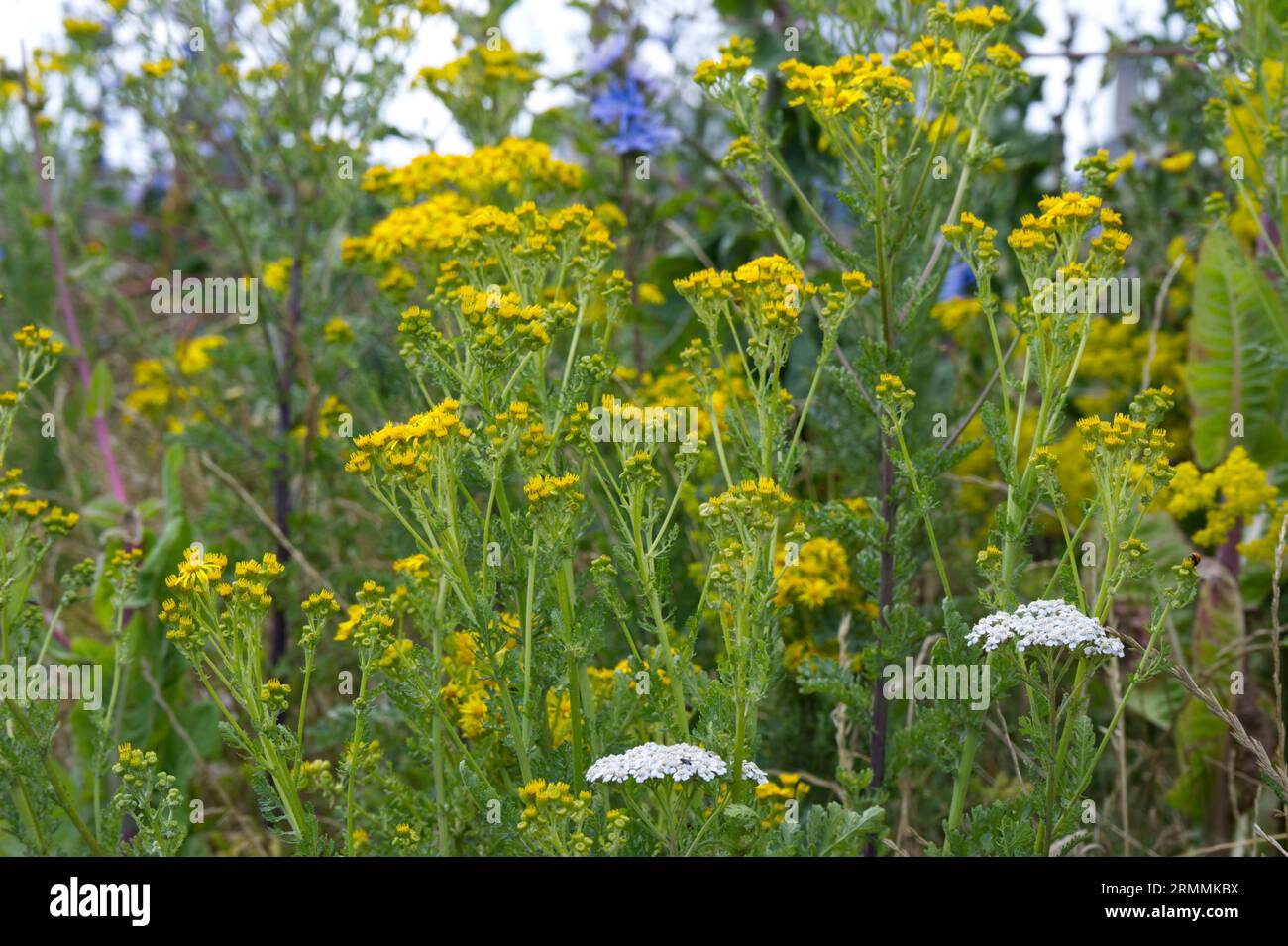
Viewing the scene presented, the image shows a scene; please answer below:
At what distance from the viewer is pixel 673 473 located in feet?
10.4

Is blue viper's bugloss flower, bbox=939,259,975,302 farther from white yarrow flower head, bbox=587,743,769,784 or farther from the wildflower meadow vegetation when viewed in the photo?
white yarrow flower head, bbox=587,743,769,784

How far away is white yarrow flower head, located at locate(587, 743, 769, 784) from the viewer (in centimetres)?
181

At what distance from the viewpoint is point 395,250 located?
9.04ft

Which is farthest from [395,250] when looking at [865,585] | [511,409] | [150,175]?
[150,175]

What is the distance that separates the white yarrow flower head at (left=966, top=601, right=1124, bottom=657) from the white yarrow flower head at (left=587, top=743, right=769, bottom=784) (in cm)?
43

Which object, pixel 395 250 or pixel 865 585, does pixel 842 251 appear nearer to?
pixel 865 585

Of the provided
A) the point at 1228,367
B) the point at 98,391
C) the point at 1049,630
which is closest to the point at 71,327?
the point at 98,391

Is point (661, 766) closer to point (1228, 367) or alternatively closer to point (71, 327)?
point (1228, 367)

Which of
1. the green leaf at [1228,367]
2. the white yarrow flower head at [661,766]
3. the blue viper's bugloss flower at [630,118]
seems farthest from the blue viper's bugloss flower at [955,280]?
the white yarrow flower head at [661,766]

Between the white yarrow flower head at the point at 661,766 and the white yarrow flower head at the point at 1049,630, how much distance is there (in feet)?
1.40

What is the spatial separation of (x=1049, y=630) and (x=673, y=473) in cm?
138

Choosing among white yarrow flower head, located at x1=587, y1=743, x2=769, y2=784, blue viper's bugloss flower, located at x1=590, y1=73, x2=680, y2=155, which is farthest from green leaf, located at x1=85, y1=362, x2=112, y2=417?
white yarrow flower head, located at x1=587, y1=743, x2=769, y2=784
